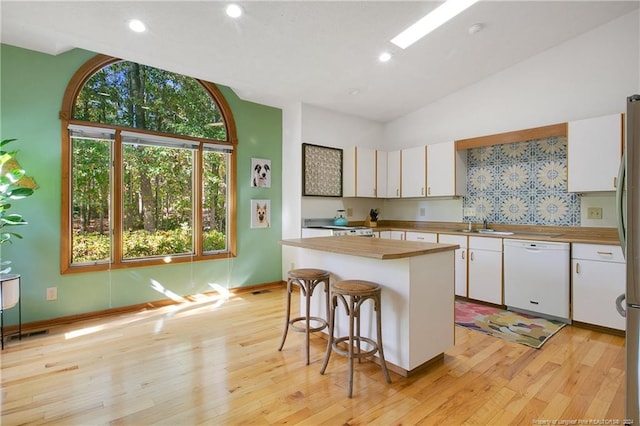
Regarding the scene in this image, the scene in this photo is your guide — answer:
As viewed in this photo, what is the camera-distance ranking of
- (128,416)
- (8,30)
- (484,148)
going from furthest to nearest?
(484,148)
(8,30)
(128,416)

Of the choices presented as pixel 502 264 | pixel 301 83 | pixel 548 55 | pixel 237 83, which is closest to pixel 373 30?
pixel 301 83

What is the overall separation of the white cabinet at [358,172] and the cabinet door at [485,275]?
5.87 ft

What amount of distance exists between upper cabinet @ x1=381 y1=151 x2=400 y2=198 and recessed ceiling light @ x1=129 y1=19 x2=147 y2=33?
371cm

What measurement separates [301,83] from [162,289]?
3102mm

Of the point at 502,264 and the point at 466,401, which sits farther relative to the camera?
the point at 502,264

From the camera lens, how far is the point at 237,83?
13.1 feet

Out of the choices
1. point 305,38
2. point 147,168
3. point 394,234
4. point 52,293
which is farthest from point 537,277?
point 52,293

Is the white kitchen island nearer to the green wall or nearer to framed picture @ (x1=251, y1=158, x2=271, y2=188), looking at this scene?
framed picture @ (x1=251, y1=158, x2=271, y2=188)

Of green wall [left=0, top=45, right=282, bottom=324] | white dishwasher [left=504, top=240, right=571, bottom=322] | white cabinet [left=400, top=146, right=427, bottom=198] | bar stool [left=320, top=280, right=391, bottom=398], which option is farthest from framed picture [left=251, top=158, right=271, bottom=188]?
white dishwasher [left=504, top=240, right=571, bottom=322]

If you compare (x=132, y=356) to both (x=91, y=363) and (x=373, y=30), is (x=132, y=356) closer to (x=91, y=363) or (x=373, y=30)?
(x=91, y=363)

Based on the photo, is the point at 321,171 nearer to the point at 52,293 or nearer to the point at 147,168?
the point at 147,168

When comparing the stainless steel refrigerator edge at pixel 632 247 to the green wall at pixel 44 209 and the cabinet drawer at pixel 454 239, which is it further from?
the green wall at pixel 44 209

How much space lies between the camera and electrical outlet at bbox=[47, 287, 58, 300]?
3275mm

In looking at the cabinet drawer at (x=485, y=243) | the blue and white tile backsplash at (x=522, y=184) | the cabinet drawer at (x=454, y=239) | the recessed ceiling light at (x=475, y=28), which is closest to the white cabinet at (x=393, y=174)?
the blue and white tile backsplash at (x=522, y=184)
